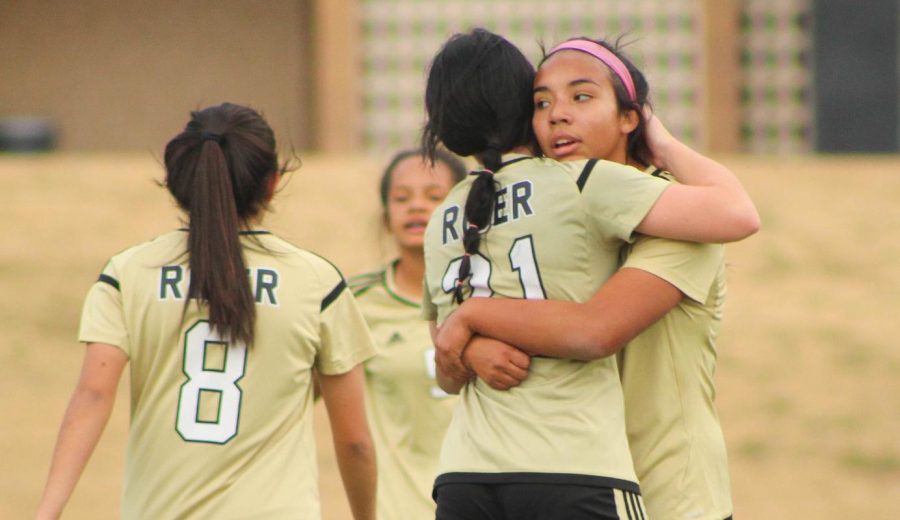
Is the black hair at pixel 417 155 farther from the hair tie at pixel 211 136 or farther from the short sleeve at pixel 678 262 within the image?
the short sleeve at pixel 678 262

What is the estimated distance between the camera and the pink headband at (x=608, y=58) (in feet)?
9.80

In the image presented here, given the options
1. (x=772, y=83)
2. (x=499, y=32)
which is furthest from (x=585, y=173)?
(x=772, y=83)

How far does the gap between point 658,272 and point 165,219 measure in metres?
10.4

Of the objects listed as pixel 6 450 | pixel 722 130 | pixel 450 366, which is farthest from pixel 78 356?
pixel 450 366

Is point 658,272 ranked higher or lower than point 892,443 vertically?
higher

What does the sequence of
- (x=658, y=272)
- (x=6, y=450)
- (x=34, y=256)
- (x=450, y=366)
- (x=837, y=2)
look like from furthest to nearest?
(x=837, y=2) → (x=34, y=256) → (x=6, y=450) → (x=450, y=366) → (x=658, y=272)

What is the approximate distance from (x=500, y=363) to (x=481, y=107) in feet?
1.69

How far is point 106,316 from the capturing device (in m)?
3.20

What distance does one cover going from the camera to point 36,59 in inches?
624

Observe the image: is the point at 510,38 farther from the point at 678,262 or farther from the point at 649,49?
the point at 678,262

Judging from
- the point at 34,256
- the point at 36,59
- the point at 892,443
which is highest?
the point at 36,59

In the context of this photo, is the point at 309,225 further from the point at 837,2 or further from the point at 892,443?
the point at 837,2

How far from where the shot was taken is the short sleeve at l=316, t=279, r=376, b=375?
10.9 ft

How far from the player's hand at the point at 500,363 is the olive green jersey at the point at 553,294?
0.02m
